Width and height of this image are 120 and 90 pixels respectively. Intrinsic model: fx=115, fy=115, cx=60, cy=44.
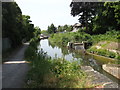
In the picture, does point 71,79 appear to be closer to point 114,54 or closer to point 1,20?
point 1,20

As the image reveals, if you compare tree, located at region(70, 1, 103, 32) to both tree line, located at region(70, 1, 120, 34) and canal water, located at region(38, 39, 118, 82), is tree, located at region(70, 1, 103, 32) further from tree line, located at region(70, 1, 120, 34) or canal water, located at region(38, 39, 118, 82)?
canal water, located at region(38, 39, 118, 82)

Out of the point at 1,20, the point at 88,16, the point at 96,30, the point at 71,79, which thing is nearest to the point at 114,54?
the point at 71,79

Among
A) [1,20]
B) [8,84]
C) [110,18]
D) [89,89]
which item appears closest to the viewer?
[89,89]

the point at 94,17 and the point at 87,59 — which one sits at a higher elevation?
the point at 94,17

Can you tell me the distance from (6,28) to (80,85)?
970 centimetres

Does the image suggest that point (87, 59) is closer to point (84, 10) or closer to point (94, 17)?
point (94, 17)

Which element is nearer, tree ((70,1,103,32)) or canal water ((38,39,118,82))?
canal water ((38,39,118,82))

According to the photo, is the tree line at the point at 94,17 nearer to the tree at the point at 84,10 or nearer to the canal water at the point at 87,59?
the tree at the point at 84,10

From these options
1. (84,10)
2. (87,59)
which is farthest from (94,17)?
(87,59)

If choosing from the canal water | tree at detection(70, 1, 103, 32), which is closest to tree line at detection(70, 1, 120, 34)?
tree at detection(70, 1, 103, 32)

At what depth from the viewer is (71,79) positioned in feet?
14.3

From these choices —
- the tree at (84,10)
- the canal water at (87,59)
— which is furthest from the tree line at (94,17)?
the canal water at (87,59)

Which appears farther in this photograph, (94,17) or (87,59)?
(94,17)

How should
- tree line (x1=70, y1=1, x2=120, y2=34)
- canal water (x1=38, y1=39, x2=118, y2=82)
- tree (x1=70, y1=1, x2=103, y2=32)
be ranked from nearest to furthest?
1. canal water (x1=38, y1=39, x2=118, y2=82)
2. tree line (x1=70, y1=1, x2=120, y2=34)
3. tree (x1=70, y1=1, x2=103, y2=32)
